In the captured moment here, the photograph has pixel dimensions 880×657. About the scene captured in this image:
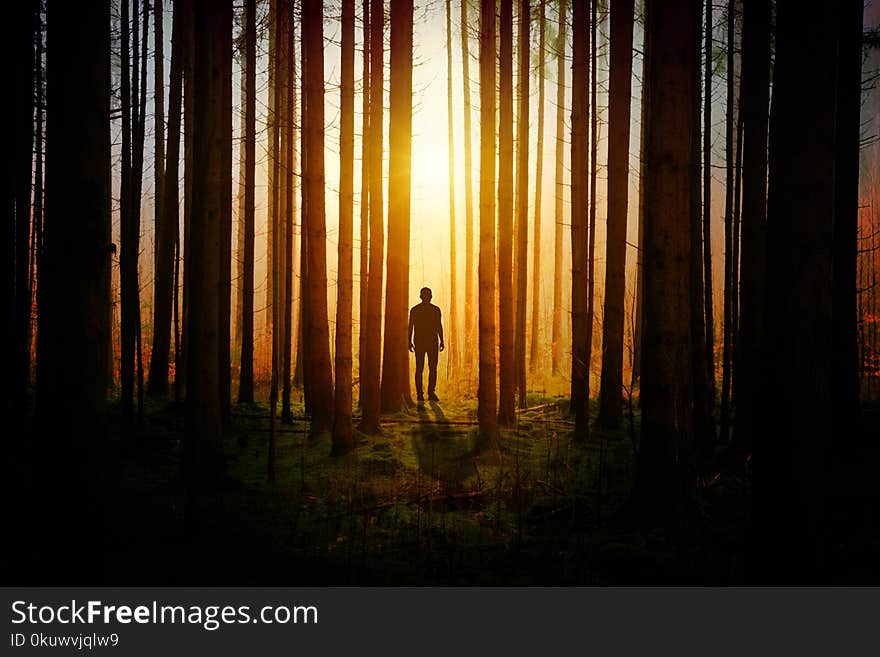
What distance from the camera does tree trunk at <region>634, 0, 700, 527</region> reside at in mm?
4832

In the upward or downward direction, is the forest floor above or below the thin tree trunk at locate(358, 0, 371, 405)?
below

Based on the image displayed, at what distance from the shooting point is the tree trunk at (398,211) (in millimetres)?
10039

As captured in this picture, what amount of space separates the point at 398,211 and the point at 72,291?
734cm

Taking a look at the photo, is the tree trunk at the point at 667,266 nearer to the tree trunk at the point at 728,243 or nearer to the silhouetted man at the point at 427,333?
the tree trunk at the point at 728,243

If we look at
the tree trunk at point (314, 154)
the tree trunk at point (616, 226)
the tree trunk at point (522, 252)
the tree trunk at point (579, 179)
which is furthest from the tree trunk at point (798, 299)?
the tree trunk at point (522, 252)

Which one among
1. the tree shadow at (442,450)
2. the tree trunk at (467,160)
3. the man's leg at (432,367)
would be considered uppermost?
the tree trunk at (467,160)

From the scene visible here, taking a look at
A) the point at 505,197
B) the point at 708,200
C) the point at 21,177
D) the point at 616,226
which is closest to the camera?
the point at 21,177

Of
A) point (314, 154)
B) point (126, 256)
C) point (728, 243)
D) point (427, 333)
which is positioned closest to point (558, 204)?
point (427, 333)

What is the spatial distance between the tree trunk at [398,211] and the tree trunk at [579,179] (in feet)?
9.60

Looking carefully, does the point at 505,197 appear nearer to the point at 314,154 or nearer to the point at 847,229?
the point at 314,154

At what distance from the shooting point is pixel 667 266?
488 cm

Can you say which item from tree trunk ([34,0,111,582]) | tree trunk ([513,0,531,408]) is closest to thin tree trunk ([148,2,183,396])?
tree trunk ([513,0,531,408])

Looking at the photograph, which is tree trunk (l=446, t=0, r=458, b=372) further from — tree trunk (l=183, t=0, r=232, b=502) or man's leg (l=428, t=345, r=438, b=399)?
tree trunk (l=183, t=0, r=232, b=502)

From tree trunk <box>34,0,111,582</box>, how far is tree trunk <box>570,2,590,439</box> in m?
6.74
